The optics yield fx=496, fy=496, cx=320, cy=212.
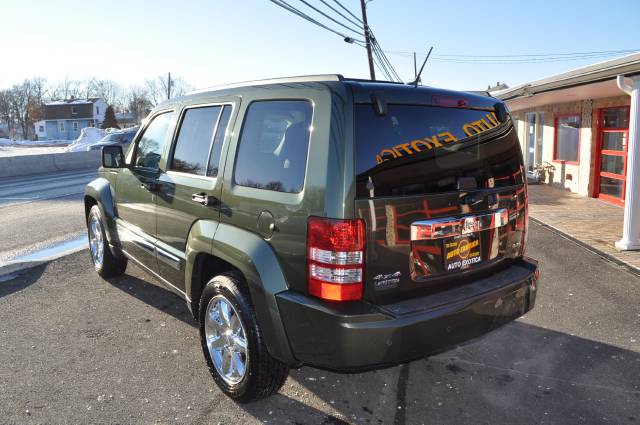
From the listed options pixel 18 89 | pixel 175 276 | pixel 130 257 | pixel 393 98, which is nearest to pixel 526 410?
pixel 393 98

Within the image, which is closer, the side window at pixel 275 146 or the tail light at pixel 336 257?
the tail light at pixel 336 257

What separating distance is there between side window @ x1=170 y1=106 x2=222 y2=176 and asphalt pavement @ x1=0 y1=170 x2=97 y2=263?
4.13 metres

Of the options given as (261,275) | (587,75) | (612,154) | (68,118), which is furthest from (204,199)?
(68,118)

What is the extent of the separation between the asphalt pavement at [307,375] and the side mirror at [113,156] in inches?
53.9

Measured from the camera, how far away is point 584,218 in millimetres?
9570

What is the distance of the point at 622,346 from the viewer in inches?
158

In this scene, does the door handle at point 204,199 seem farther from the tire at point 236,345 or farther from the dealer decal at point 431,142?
the dealer decal at point 431,142

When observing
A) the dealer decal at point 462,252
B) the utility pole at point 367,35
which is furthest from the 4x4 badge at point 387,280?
the utility pole at point 367,35

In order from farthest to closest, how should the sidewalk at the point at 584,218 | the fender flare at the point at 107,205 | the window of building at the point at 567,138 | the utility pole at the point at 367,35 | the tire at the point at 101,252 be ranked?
the utility pole at the point at 367,35 < the window of building at the point at 567,138 < the sidewalk at the point at 584,218 < the tire at the point at 101,252 < the fender flare at the point at 107,205

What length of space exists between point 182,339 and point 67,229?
549 cm

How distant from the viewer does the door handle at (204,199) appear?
10.6 feet

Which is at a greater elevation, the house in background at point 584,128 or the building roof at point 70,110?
the building roof at point 70,110

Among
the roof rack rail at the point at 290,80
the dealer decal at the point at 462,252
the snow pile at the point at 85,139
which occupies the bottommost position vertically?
the dealer decal at the point at 462,252

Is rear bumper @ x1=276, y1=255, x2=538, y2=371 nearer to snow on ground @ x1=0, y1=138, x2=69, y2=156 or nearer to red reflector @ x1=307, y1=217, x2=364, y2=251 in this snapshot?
red reflector @ x1=307, y1=217, x2=364, y2=251
